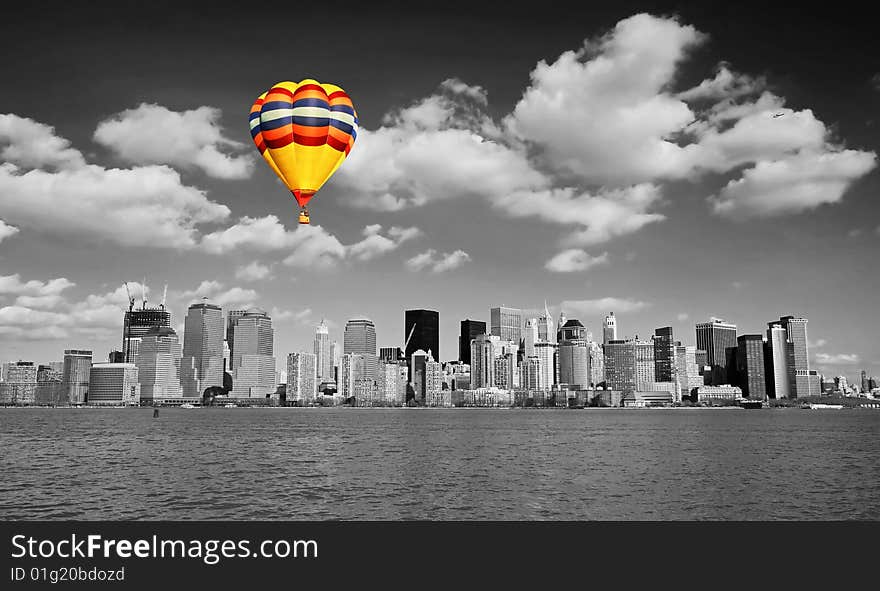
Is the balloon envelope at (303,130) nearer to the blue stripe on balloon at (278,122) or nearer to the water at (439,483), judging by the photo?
the blue stripe on balloon at (278,122)

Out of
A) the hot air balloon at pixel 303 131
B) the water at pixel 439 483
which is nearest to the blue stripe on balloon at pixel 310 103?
the hot air balloon at pixel 303 131

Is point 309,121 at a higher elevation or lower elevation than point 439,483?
higher

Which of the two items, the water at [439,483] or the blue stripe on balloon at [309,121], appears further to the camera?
the water at [439,483]

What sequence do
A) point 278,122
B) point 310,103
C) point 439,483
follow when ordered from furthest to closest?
point 439,483 → point 278,122 → point 310,103

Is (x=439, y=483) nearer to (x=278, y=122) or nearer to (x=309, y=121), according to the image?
(x=309, y=121)

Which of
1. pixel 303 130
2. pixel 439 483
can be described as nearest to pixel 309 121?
pixel 303 130

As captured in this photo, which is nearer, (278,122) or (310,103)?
(310,103)
